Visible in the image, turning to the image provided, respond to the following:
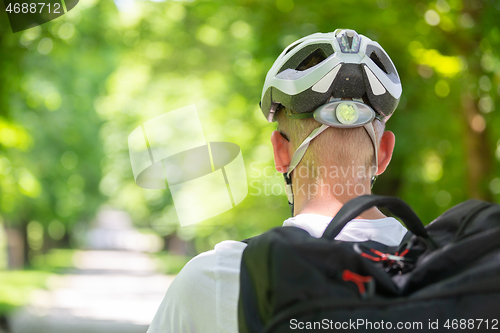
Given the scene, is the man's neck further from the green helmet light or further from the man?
the green helmet light

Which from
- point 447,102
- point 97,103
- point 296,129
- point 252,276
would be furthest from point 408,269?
point 97,103

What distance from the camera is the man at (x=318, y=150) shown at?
1502 millimetres

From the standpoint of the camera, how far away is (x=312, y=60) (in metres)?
2.09

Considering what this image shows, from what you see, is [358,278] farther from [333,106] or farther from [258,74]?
[258,74]

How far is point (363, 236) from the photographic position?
1.64 m

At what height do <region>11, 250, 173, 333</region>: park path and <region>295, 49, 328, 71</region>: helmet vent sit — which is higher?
<region>295, 49, 328, 71</region>: helmet vent

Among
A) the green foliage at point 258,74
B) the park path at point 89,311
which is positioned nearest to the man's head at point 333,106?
the green foliage at point 258,74

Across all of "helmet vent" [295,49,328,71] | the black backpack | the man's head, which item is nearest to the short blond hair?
the man's head

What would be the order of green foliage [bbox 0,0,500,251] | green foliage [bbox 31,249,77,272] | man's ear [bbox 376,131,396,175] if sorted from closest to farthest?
1. man's ear [bbox 376,131,396,175]
2. green foliage [bbox 0,0,500,251]
3. green foliage [bbox 31,249,77,272]

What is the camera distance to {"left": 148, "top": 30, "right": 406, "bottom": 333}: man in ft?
4.93

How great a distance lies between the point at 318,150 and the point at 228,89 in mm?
7617

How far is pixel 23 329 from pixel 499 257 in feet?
38.9

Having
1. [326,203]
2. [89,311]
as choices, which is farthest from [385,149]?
[89,311]

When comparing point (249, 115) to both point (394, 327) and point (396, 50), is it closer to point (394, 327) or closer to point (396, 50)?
point (396, 50)
